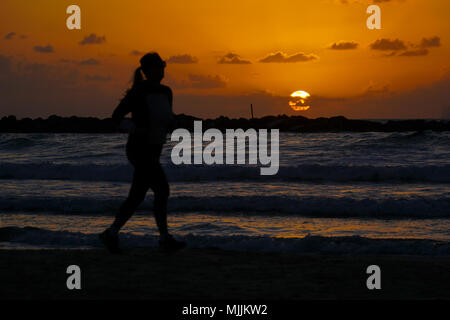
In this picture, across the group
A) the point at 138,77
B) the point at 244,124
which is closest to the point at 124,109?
the point at 138,77

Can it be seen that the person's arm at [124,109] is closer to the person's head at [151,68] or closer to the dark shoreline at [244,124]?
the person's head at [151,68]

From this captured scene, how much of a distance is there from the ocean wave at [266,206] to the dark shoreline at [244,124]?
33.3 meters

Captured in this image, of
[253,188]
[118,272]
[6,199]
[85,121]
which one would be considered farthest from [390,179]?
[85,121]

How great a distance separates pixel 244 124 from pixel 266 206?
3837 centimetres

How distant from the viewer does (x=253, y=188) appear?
14.3 m

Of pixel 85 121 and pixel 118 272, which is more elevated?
pixel 85 121

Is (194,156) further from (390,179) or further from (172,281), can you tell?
(172,281)

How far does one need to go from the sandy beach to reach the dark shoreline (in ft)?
129

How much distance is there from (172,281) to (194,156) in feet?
56.8

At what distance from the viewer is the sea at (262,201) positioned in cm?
738

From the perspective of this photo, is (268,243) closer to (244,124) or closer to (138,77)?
(138,77)

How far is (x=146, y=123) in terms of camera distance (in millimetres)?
5230
